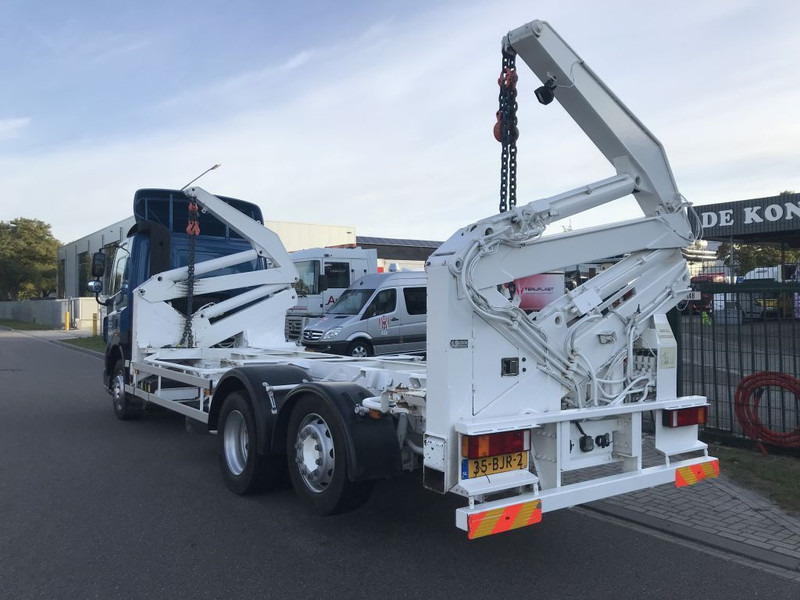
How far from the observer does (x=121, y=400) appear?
9266mm

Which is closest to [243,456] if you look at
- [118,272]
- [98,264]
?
[118,272]

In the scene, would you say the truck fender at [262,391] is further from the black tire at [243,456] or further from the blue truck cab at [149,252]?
the blue truck cab at [149,252]

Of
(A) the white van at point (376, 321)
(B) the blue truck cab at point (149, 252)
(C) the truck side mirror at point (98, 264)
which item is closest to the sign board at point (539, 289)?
(B) the blue truck cab at point (149, 252)

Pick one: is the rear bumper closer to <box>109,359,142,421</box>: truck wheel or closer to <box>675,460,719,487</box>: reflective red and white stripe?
<box>675,460,719,487</box>: reflective red and white stripe

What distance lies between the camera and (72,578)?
4062mm

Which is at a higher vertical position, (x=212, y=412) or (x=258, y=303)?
(x=258, y=303)

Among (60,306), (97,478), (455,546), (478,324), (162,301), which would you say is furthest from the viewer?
(60,306)

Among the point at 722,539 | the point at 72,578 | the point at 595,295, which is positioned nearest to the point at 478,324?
the point at 595,295

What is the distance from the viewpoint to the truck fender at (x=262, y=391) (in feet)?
16.9

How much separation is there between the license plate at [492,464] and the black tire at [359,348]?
1149 centimetres

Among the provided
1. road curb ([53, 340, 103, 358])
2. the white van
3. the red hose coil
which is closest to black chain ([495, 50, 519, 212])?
the red hose coil

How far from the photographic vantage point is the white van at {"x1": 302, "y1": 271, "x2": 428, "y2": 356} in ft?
50.4

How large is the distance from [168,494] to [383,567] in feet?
8.18

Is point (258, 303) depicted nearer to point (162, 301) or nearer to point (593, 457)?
point (162, 301)
